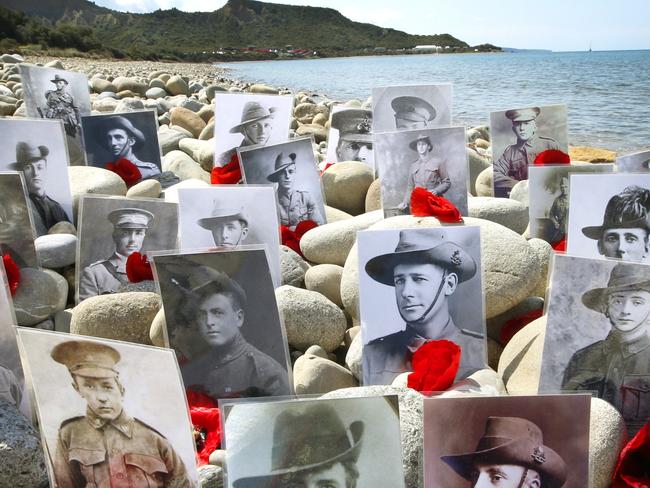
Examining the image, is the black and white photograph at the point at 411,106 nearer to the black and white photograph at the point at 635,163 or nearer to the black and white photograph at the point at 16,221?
the black and white photograph at the point at 635,163

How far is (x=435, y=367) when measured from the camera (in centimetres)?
222

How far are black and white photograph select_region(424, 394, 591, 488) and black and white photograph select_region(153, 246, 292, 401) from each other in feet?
2.51

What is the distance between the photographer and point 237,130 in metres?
4.68

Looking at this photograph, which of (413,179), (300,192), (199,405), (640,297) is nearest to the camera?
(640,297)

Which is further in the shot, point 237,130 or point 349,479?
point 237,130

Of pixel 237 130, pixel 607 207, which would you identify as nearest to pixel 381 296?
pixel 607 207

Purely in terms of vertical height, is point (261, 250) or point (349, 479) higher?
point (261, 250)

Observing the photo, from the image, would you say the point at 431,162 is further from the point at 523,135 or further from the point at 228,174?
the point at 228,174

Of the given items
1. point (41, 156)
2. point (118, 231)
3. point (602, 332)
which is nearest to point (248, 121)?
point (41, 156)

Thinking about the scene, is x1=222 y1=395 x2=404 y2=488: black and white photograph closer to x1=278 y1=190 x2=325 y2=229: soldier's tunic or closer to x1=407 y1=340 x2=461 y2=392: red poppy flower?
x1=407 y1=340 x2=461 y2=392: red poppy flower

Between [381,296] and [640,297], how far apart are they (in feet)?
2.61

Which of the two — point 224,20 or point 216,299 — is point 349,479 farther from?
point 224,20

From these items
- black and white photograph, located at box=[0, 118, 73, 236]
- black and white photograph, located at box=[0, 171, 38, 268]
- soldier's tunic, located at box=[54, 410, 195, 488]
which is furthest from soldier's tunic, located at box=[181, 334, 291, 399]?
black and white photograph, located at box=[0, 118, 73, 236]

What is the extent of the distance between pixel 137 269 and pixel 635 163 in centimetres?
227
